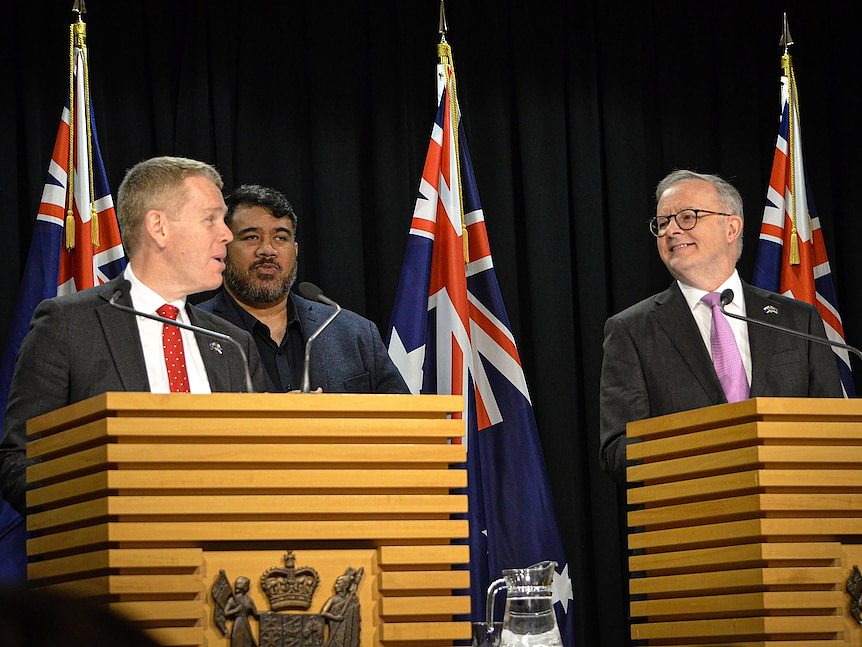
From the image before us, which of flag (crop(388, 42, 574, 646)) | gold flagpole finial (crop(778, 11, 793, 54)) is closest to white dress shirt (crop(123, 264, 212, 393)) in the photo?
flag (crop(388, 42, 574, 646))

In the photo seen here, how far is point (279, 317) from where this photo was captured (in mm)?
4535

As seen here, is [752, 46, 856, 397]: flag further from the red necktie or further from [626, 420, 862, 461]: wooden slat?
the red necktie

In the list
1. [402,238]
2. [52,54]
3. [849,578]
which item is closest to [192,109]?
[52,54]

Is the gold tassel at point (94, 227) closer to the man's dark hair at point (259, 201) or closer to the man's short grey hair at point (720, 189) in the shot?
the man's dark hair at point (259, 201)

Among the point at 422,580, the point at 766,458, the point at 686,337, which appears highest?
the point at 686,337

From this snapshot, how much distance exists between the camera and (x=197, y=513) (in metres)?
2.40

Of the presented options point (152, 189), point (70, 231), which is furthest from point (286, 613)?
point (70, 231)

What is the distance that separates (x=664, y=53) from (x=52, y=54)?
104 inches

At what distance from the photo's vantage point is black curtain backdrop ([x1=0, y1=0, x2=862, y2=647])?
5.11 m

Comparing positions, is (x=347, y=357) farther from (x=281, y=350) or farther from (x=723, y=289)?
(x=723, y=289)

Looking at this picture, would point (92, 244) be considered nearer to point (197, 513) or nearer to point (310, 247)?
point (310, 247)

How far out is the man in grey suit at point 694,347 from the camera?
3623mm

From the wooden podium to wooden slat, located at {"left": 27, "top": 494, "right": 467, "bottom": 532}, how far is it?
0.63 meters

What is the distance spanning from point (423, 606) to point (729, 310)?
1730mm
